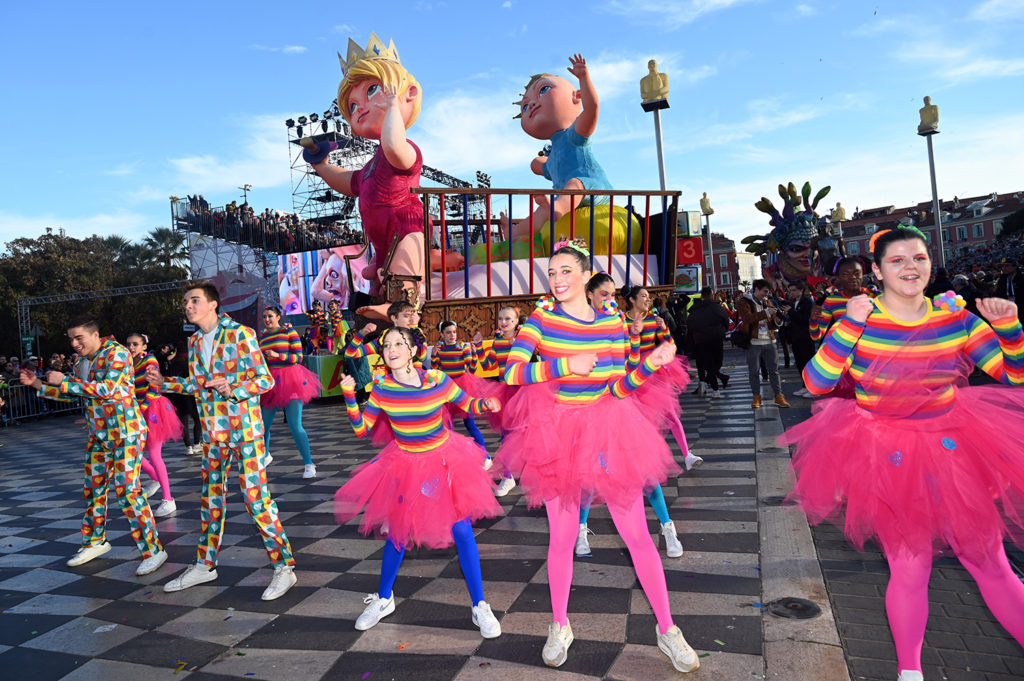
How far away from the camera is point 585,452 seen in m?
2.85

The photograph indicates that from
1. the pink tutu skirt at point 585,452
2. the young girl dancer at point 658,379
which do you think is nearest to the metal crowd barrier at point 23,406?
the young girl dancer at point 658,379

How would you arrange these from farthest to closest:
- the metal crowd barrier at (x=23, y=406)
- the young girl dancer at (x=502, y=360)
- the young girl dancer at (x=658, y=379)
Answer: the metal crowd barrier at (x=23, y=406) → the young girl dancer at (x=502, y=360) → the young girl dancer at (x=658, y=379)

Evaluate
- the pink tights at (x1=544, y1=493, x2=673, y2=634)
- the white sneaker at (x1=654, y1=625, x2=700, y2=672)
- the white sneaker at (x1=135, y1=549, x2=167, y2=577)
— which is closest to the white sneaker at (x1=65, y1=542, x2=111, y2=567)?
the white sneaker at (x1=135, y1=549, x2=167, y2=577)

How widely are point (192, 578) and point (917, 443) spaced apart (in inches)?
165

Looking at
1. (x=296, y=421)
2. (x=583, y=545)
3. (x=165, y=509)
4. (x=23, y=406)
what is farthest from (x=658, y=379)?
(x=23, y=406)

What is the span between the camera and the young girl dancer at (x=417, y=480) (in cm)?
334

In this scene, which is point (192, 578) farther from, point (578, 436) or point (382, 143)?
point (382, 143)

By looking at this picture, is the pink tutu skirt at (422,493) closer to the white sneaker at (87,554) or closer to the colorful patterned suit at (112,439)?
the colorful patterned suit at (112,439)

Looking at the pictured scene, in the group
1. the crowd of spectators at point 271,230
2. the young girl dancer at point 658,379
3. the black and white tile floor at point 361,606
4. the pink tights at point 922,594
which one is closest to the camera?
the pink tights at point 922,594

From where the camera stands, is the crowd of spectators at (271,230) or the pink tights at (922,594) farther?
the crowd of spectators at (271,230)

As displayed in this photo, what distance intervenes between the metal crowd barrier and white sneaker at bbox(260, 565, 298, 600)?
16.8 meters

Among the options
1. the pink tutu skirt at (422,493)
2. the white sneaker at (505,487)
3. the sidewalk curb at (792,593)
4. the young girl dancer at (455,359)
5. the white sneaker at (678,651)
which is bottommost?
the sidewalk curb at (792,593)

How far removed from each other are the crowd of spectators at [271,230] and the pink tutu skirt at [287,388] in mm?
27083

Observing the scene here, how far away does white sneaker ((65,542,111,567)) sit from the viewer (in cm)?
488
